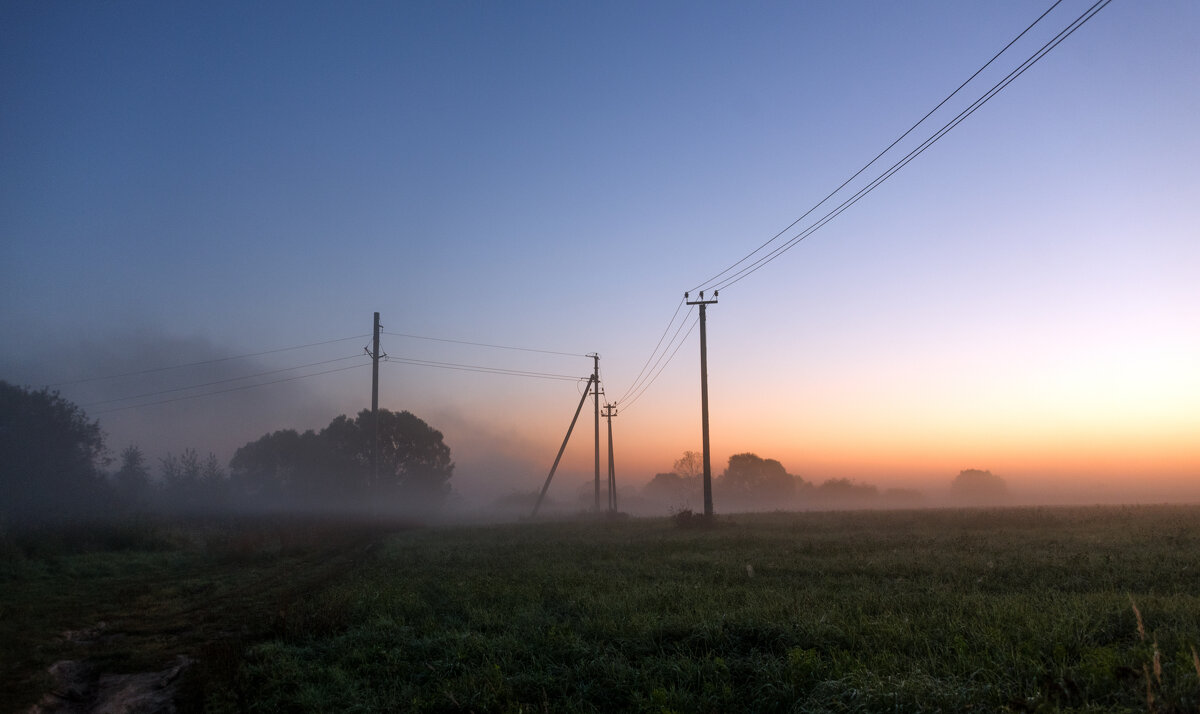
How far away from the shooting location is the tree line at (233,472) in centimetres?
4084

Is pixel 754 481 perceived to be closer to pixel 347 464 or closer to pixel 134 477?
pixel 347 464

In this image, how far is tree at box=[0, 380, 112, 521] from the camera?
39.8m

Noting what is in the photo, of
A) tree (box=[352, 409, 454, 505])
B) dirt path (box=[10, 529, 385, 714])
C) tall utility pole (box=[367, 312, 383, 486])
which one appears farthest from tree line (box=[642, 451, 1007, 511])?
dirt path (box=[10, 529, 385, 714])

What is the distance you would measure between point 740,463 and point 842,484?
89.0ft

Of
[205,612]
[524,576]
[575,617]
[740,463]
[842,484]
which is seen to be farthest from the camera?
[842,484]

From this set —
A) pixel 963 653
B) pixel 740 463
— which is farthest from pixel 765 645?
pixel 740 463

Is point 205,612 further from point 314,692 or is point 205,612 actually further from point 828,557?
point 828,557

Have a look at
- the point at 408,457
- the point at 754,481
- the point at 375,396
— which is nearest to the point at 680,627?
the point at 375,396

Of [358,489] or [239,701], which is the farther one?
[358,489]

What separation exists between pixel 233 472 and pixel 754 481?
259 ft

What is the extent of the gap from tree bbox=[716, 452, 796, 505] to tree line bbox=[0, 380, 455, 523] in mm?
49994

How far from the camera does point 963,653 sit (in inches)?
240

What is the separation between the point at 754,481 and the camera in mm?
111812

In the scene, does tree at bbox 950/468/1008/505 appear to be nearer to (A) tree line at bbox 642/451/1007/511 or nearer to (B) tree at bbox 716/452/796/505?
(A) tree line at bbox 642/451/1007/511
